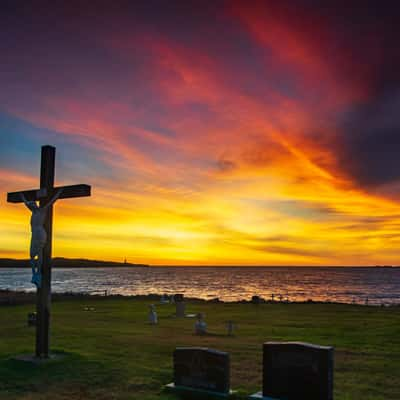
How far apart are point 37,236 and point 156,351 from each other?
5.77 metres

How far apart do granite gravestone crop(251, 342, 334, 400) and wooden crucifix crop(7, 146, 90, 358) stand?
666cm

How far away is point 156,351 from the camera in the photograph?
51.3 ft

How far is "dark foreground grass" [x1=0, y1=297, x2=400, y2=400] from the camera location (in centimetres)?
1061

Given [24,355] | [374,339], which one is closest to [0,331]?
[24,355]

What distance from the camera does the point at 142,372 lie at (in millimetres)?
12125

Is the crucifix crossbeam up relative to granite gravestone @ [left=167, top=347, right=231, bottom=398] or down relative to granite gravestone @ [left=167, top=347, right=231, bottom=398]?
up

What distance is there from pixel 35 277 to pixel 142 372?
3.88 meters

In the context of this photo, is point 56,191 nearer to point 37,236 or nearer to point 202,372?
point 37,236

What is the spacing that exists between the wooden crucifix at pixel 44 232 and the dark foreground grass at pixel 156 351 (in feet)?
3.21

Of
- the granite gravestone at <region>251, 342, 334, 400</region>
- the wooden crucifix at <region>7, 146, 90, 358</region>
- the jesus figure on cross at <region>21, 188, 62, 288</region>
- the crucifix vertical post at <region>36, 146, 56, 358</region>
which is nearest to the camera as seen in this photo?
the granite gravestone at <region>251, 342, 334, 400</region>

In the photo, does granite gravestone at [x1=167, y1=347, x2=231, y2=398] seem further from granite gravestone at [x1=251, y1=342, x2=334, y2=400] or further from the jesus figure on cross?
the jesus figure on cross

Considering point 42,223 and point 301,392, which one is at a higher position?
point 42,223

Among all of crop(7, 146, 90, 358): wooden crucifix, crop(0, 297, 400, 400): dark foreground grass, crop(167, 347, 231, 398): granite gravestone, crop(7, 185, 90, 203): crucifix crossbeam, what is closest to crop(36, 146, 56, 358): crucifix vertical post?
crop(7, 146, 90, 358): wooden crucifix

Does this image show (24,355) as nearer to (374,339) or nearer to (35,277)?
(35,277)
